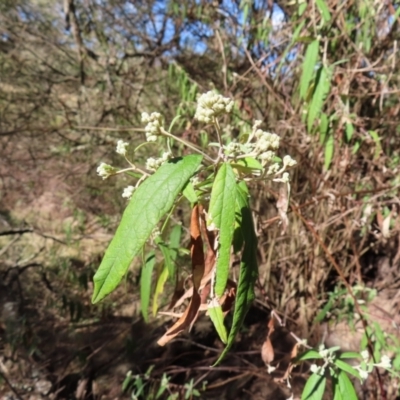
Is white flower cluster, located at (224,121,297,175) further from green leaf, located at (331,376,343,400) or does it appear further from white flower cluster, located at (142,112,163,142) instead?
green leaf, located at (331,376,343,400)

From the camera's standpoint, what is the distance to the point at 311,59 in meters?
1.56

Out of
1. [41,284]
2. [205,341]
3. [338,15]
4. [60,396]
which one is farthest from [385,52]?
[41,284]

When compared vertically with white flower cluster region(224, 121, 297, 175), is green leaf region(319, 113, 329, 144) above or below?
above

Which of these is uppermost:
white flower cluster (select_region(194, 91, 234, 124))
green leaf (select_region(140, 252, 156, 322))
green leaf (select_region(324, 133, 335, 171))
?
green leaf (select_region(324, 133, 335, 171))

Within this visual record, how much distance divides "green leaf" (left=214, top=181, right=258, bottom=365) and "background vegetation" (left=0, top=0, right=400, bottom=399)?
0.38 meters

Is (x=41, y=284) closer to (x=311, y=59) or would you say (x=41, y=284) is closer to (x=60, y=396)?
(x=60, y=396)

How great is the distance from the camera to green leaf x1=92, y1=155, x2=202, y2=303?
586mm

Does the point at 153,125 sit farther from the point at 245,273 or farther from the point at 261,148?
the point at 245,273

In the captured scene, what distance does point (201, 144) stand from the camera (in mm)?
A: 2471

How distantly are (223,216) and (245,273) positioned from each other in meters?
0.12

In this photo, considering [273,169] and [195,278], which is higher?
[273,169]

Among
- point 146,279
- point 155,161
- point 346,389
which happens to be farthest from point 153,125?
point 346,389

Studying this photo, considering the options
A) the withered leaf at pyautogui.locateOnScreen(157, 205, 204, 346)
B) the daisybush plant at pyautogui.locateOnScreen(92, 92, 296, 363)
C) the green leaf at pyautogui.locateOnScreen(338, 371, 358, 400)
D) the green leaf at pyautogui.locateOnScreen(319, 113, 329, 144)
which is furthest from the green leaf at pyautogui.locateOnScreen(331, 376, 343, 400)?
the green leaf at pyautogui.locateOnScreen(319, 113, 329, 144)

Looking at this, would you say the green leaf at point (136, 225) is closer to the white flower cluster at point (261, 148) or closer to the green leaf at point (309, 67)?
the white flower cluster at point (261, 148)
